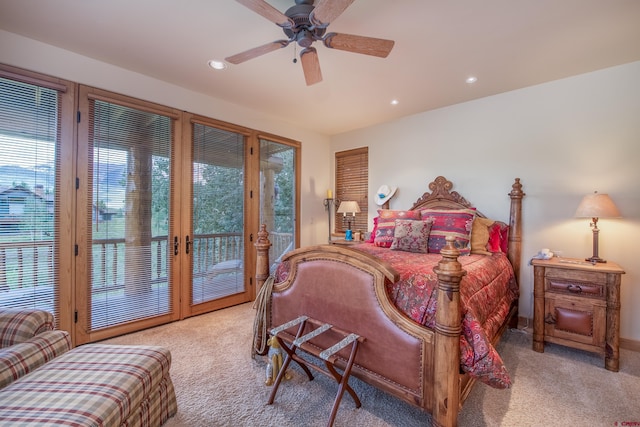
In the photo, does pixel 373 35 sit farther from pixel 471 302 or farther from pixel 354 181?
pixel 354 181

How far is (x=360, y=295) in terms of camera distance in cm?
176

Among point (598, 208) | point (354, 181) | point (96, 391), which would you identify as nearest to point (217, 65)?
point (96, 391)

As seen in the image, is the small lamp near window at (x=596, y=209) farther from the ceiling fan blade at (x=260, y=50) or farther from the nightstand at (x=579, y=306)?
the ceiling fan blade at (x=260, y=50)

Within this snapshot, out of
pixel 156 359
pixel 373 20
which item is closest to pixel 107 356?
pixel 156 359

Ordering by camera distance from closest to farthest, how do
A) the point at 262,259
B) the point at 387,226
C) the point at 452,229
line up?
the point at 262,259 → the point at 452,229 → the point at 387,226

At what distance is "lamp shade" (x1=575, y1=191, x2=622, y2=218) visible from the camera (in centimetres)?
233

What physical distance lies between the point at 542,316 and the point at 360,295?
6.48 feet

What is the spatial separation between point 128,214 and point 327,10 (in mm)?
2714

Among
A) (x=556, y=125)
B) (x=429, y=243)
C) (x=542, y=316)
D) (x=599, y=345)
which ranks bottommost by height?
(x=599, y=345)

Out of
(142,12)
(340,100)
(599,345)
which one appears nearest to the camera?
(142,12)

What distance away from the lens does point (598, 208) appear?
235 centimetres

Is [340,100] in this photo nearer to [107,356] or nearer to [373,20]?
[373,20]

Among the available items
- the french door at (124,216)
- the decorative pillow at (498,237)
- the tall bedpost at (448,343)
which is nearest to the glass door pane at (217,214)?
the french door at (124,216)

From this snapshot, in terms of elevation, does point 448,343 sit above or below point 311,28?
below
